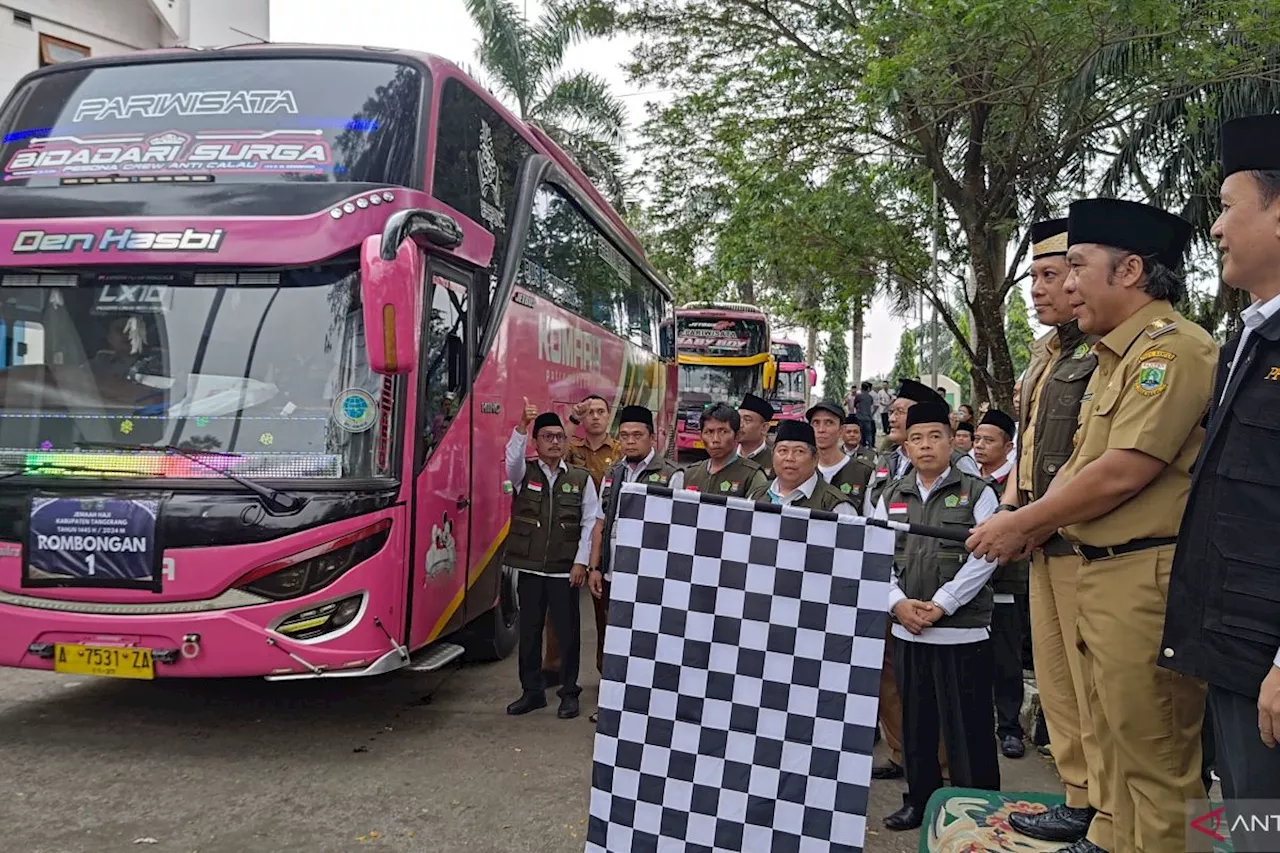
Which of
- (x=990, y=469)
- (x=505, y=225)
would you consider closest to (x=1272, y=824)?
(x=990, y=469)

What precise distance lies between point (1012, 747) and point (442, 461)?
351 cm

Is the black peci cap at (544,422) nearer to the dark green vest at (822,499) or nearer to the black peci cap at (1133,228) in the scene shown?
the dark green vest at (822,499)

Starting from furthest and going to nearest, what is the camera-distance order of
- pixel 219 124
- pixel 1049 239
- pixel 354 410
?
pixel 219 124 < pixel 354 410 < pixel 1049 239

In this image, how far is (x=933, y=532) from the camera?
2.89m

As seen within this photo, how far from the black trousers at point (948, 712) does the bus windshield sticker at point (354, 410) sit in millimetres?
2745

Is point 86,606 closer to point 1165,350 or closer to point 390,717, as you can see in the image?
point 390,717

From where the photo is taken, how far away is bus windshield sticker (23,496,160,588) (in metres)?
4.46

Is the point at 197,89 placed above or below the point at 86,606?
above

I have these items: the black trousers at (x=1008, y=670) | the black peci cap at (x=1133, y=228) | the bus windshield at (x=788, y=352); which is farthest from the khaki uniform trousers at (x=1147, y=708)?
the bus windshield at (x=788, y=352)

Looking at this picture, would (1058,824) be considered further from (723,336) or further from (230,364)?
(723,336)

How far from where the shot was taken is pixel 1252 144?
2266mm

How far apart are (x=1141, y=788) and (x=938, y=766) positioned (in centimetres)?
144

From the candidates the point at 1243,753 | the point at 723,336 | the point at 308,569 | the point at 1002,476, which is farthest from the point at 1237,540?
the point at 723,336

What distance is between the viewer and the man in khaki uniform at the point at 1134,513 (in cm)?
264
